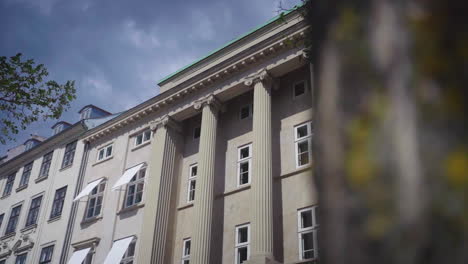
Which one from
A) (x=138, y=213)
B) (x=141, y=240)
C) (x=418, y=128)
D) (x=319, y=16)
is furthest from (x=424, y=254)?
(x=138, y=213)

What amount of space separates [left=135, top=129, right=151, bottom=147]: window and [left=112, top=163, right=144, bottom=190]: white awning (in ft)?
5.10

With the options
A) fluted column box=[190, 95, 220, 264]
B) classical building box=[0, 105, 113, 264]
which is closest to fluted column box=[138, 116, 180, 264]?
fluted column box=[190, 95, 220, 264]

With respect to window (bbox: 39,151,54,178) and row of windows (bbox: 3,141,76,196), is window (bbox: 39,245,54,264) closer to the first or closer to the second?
row of windows (bbox: 3,141,76,196)

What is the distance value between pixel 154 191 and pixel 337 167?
67.6 feet

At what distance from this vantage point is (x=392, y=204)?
0.77m

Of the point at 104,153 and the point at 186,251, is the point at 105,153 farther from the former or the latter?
the point at 186,251

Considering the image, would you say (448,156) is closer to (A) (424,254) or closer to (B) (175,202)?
(A) (424,254)

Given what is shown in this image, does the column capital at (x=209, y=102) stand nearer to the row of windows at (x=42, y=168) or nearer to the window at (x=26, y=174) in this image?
the row of windows at (x=42, y=168)

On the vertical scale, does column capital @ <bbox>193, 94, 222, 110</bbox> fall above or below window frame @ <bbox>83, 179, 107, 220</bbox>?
above

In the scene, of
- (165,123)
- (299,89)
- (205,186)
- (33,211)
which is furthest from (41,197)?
(299,89)

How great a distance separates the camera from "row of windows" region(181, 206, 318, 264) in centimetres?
1577

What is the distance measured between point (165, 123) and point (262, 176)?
761 cm

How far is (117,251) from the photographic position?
67.9 feet

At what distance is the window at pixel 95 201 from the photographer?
25016 mm
